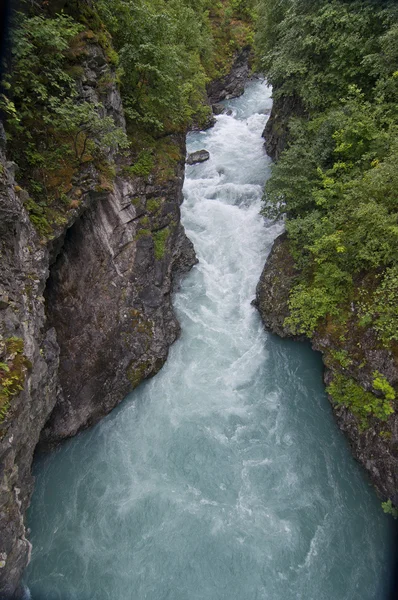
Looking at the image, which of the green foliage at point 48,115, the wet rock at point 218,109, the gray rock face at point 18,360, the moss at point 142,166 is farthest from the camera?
the wet rock at point 218,109

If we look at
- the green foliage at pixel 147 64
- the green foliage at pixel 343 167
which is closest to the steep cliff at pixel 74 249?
the green foliage at pixel 147 64

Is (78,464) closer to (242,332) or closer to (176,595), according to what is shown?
(176,595)

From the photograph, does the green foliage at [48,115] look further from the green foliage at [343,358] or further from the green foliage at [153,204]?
the green foliage at [343,358]

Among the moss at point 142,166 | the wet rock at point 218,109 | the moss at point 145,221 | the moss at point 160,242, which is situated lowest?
the moss at point 160,242

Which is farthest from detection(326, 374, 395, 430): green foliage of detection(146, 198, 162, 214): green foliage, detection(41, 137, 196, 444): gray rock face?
detection(146, 198, 162, 214): green foliage

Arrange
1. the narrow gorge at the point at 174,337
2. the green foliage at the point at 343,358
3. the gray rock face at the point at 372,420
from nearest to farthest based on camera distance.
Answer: the narrow gorge at the point at 174,337 → the gray rock face at the point at 372,420 → the green foliage at the point at 343,358

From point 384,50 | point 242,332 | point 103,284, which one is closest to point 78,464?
point 103,284

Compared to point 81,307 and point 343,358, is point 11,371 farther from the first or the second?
point 343,358
